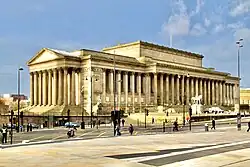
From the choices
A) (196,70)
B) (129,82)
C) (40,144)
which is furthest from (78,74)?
(40,144)

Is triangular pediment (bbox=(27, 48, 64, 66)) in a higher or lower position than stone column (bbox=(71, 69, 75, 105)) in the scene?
higher

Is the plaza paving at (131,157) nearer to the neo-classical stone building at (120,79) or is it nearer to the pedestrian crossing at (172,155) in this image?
the pedestrian crossing at (172,155)

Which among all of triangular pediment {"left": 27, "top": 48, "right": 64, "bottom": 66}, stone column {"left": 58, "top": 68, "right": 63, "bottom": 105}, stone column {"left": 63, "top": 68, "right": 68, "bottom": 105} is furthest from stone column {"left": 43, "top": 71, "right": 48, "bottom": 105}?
stone column {"left": 63, "top": 68, "right": 68, "bottom": 105}

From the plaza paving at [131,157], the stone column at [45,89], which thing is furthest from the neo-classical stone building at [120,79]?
the plaza paving at [131,157]

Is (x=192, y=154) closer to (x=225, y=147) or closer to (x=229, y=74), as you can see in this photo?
(x=225, y=147)

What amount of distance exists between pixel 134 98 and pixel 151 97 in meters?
6.05

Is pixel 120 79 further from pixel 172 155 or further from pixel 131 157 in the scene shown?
pixel 131 157

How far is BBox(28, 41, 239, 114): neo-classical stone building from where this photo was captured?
96312mm

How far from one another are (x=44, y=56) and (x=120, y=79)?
20.1m

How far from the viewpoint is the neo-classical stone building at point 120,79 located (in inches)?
3792

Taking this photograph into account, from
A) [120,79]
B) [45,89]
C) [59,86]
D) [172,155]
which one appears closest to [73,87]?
[59,86]

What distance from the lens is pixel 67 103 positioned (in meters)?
95.1

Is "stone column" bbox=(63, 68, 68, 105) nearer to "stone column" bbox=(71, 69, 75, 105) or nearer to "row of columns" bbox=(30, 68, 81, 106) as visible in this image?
"row of columns" bbox=(30, 68, 81, 106)

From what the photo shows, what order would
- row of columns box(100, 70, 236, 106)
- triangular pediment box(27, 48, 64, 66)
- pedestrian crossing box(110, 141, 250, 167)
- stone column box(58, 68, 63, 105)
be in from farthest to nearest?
row of columns box(100, 70, 236, 106) < triangular pediment box(27, 48, 64, 66) < stone column box(58, 68, 63, 105) < pedestrian crossing box(110, 141, 250, 167)
